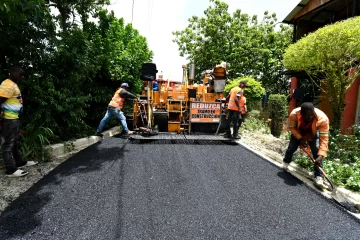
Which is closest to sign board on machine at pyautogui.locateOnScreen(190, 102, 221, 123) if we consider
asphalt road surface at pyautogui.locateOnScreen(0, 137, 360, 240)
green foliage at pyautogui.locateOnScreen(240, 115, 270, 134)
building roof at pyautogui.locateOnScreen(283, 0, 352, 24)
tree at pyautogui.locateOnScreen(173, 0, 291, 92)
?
green foliage at pyautogui.locateOnScreen(240, 115, 270, 134)

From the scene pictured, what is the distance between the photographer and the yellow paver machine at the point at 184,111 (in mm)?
5723

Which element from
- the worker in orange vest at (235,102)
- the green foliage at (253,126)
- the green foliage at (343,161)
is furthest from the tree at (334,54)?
the green foliage at (253,126)

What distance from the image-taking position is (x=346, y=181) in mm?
3221

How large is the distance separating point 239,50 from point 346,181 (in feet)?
42.8

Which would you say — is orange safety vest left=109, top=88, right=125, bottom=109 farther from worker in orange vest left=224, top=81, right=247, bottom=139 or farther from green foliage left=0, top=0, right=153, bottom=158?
worker in orange vest left=224, top=81, right=247, bottom=139

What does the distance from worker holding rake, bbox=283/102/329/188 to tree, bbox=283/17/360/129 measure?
1462 mm

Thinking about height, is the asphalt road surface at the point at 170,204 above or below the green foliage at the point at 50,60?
below

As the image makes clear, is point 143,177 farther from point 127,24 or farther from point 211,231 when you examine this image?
point 127,24

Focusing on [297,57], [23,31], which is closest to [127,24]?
[23,31]

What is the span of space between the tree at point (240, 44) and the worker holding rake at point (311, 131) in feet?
38.1

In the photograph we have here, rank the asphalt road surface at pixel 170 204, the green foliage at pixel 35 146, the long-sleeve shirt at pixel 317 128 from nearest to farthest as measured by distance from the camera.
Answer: the asphalt road surface at pixel 170 204
the long-sleeve shirt at pixel 317 128
the green foliage at pixel 35 146

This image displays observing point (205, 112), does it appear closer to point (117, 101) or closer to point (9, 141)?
point (117, 101)

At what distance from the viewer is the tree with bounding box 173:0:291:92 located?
15.0m

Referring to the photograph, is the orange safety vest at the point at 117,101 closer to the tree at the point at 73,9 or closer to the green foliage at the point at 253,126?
the tree at the point at 73,9
